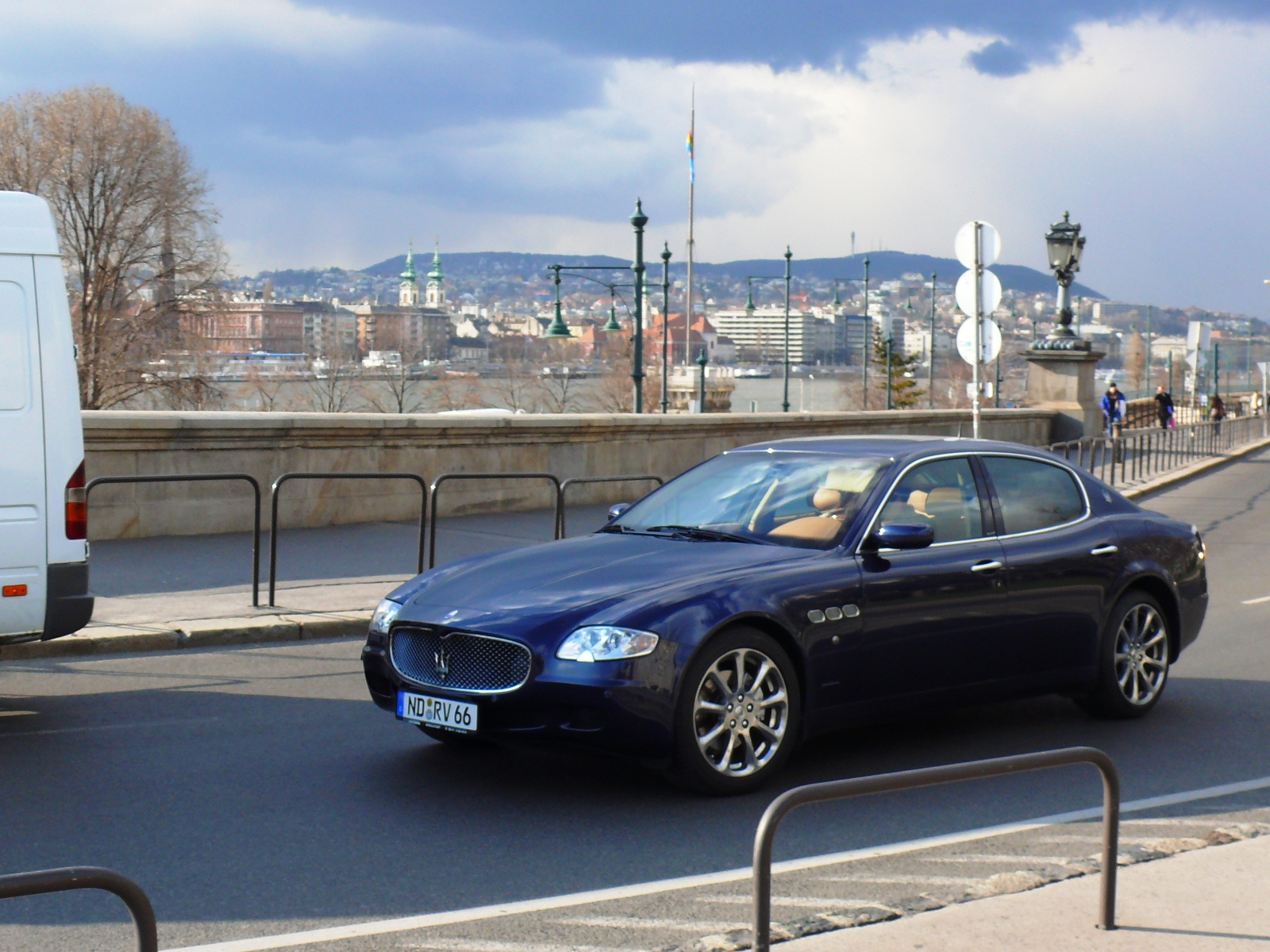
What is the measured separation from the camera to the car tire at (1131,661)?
7.54 meters

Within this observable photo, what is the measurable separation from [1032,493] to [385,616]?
3.32 metres

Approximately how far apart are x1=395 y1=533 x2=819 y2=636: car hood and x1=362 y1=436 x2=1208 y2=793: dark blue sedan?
1 cm

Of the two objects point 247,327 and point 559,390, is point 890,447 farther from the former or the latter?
point 559,390

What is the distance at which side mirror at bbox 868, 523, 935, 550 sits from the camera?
6.46 m

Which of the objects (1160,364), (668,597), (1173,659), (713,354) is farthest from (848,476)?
(1160,364)

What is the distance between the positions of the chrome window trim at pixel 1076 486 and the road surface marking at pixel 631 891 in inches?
62.6

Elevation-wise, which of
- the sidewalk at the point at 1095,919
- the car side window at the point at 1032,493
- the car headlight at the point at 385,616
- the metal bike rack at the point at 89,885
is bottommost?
the sidewalk at the point at 1095,919

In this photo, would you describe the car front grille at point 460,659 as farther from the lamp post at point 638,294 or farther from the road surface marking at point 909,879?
the lamp post at point 638,294

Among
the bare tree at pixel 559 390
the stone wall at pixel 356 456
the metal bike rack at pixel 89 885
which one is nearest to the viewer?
the metal bike rack at pixel 89 885

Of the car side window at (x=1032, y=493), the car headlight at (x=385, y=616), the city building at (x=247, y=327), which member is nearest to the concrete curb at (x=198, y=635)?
the car headlight at (x=385, y=616)

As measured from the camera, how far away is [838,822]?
5.70m

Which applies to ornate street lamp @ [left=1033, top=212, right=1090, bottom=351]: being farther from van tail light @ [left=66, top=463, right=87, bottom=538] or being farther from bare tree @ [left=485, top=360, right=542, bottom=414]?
bare tree @ [left=485, top=360, right=542, bottom=414]

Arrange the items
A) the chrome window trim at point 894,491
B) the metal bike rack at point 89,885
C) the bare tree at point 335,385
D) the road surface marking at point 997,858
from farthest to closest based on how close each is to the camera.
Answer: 1. the bare tree at point 335,385
2. the chrome window trim at point 894,491
3. the road surface marking at point 997,858
4. the metal bike rack at point 89,885

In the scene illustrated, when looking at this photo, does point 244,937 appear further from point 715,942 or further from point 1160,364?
point 1160,364
